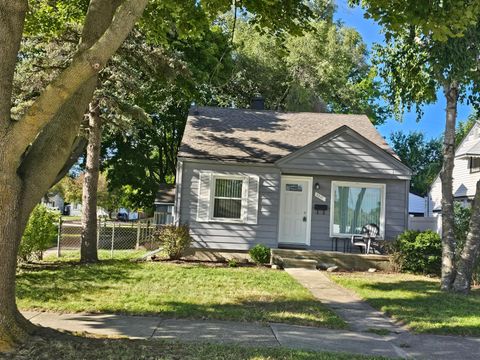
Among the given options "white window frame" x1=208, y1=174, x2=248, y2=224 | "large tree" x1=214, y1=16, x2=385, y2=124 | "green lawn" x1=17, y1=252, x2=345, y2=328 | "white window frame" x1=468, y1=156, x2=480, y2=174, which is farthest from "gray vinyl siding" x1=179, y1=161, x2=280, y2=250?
"white window frame" x1=468, y1=156, x2=480, y2=174

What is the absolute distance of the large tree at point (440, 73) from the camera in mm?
9000

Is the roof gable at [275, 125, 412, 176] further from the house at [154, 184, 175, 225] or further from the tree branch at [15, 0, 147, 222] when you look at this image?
Result: the tree branch at [15, 0, 147, 222]

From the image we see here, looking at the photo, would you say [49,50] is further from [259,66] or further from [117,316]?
[259,66]

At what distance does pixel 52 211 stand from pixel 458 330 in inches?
470

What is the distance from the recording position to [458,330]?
24.6 ft

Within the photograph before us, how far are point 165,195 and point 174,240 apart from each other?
11.4m

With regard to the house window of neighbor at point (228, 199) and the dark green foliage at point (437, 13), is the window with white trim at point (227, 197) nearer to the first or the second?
the house window of neighbor at point (228, 199)

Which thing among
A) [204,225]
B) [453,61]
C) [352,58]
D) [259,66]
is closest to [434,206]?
[352,58]

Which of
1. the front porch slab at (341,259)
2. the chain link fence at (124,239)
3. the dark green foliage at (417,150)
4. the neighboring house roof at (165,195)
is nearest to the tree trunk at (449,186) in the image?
the front porch slab at (341,259)

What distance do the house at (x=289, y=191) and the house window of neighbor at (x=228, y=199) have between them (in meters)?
0.03

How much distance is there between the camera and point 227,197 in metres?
15.7

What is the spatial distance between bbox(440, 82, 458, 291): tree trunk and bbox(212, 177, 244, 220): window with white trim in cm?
626

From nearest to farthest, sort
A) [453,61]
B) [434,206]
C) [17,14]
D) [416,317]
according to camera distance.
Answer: [17,14], [416,317], [453,61], [434,206]

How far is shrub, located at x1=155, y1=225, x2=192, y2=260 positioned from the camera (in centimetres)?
1450
